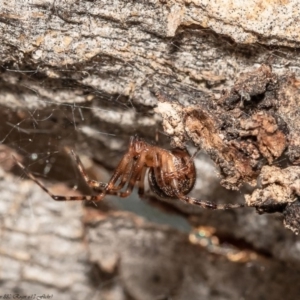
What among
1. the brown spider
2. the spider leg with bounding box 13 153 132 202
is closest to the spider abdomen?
the brown spider

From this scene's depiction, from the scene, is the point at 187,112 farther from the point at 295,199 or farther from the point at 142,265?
the point at 142,265

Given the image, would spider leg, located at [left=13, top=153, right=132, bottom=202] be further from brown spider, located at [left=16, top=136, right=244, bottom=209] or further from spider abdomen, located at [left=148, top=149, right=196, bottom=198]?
spider abdomen, located at [left=148, top=149, right=196, bottom=198]

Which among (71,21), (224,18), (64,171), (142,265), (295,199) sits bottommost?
(142,265)

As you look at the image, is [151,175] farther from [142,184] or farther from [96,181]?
[96,181]

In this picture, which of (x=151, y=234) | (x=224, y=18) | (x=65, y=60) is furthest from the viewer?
(x=151, y=234)

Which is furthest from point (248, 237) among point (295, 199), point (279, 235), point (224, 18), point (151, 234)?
point (224, 18)

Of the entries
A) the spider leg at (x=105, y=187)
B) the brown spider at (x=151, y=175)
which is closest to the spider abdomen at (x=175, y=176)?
the brown spider at (x=151, y=175)
